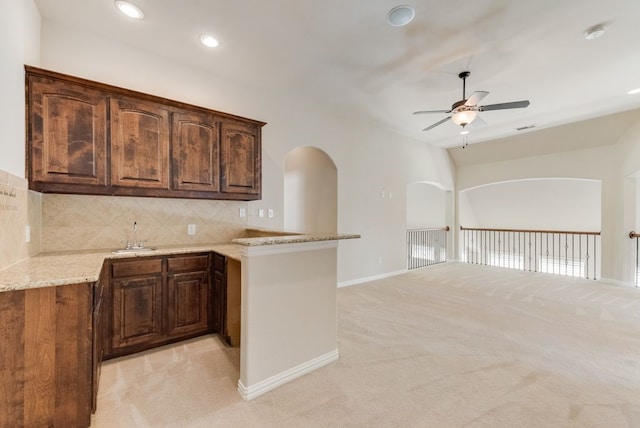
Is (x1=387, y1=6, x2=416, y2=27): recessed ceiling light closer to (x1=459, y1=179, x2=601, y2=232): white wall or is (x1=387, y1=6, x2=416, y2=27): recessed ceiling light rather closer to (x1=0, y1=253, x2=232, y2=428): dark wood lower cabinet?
(x1=0, y1=253, x2=232, y2=428): dark wood lower cabinet

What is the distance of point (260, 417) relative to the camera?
178 centimetres

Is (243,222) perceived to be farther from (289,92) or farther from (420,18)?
(420,18)

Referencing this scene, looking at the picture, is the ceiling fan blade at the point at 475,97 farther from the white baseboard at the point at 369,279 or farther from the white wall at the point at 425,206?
the white wall at the point at 425,206

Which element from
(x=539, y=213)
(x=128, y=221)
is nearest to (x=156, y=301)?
(x=128, y=221)

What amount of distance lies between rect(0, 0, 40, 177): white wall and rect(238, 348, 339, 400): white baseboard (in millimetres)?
2222

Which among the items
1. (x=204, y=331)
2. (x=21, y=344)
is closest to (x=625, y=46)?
(x=204, y=331)

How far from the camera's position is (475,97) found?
309 cm

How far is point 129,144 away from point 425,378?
11.2 feet

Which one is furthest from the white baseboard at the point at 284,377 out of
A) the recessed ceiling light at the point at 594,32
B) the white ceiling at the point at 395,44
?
the recessed ceiling light at the point at 594,32

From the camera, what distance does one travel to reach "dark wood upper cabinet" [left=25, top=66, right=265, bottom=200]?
7.45 feet

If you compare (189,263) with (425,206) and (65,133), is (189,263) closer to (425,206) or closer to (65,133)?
(65,133)

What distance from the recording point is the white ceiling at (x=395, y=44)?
2404 millimetres

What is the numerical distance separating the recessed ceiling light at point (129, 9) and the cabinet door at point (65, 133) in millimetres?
785

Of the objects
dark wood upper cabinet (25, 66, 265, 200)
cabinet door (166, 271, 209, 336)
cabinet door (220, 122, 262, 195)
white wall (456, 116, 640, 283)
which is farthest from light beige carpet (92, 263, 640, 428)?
white wall (456, 116, 640, 283)
